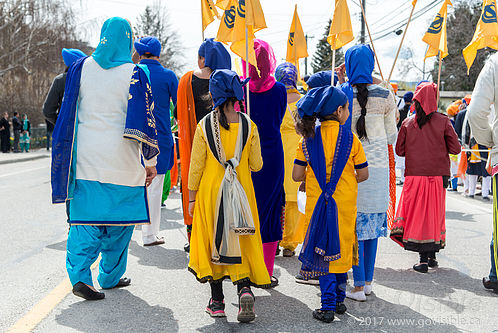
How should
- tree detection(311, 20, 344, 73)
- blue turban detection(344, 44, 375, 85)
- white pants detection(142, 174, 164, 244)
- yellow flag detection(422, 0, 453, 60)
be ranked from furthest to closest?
tree detection(311, 20, 344, 73)
yellow flag detection(422, 0, 453, 60)
white pants detection(142, 174, 164, 244)
blue turban detection(344, 44, 375, 85)

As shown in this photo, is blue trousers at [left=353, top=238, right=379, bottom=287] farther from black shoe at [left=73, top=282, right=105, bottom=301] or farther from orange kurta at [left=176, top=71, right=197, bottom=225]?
black shoe at [left=73, top=282, right=105, bottom=301]

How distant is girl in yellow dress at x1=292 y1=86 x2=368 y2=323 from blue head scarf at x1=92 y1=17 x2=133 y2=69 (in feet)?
5.11

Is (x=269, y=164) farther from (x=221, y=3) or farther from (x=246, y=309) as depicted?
(x=221, y=3)

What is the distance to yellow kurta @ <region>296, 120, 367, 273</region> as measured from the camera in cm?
412

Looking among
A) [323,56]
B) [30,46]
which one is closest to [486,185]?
[30,46]

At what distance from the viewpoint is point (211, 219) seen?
4.03 m

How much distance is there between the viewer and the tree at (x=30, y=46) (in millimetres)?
31969

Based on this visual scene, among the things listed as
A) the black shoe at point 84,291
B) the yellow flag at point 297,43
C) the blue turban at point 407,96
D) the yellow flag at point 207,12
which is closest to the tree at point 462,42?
the blue turban at point 407,96

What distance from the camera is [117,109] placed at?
14.5 feet

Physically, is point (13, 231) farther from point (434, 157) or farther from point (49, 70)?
point (49, 70)

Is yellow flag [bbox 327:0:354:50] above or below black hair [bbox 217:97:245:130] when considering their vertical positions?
above

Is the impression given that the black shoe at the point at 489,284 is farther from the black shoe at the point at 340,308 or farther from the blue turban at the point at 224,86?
the blue turban at the point at 224,86

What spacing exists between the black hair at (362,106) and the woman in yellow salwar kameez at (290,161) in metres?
1.17

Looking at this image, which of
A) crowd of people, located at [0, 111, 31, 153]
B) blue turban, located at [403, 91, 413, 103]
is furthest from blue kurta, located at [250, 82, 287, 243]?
crowd of people, located at [0, 111, 31, 153]
